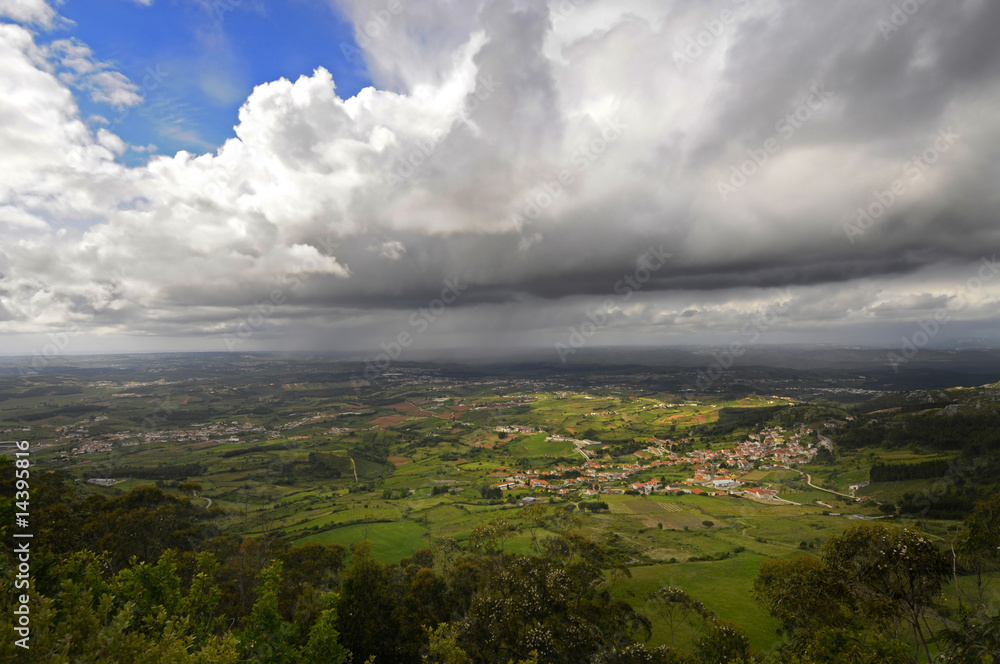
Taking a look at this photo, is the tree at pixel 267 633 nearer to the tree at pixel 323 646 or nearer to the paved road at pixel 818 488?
the tree at pixel 323 646

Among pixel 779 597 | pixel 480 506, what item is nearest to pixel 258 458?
pixel 480 506

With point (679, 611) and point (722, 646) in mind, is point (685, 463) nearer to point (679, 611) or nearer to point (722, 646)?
point (679, 611)

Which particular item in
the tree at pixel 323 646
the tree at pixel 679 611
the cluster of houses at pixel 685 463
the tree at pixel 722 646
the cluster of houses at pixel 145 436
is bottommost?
the cluster of houses at pixel 685 463

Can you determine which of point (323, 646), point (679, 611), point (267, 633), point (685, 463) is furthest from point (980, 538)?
point (685, 463)

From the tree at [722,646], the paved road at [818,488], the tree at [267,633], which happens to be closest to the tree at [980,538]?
the tree at [722,646]

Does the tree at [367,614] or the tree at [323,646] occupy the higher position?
the tree at [323,646]

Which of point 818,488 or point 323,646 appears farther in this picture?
point 818,488

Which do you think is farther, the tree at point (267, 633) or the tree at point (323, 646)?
the tree at point (323, 646)

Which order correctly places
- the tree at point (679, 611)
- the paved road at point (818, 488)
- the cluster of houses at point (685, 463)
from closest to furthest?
the tree at point (679, 611)
the paved road at point (818, 488)
the cluster of houses at point (685, 463)
